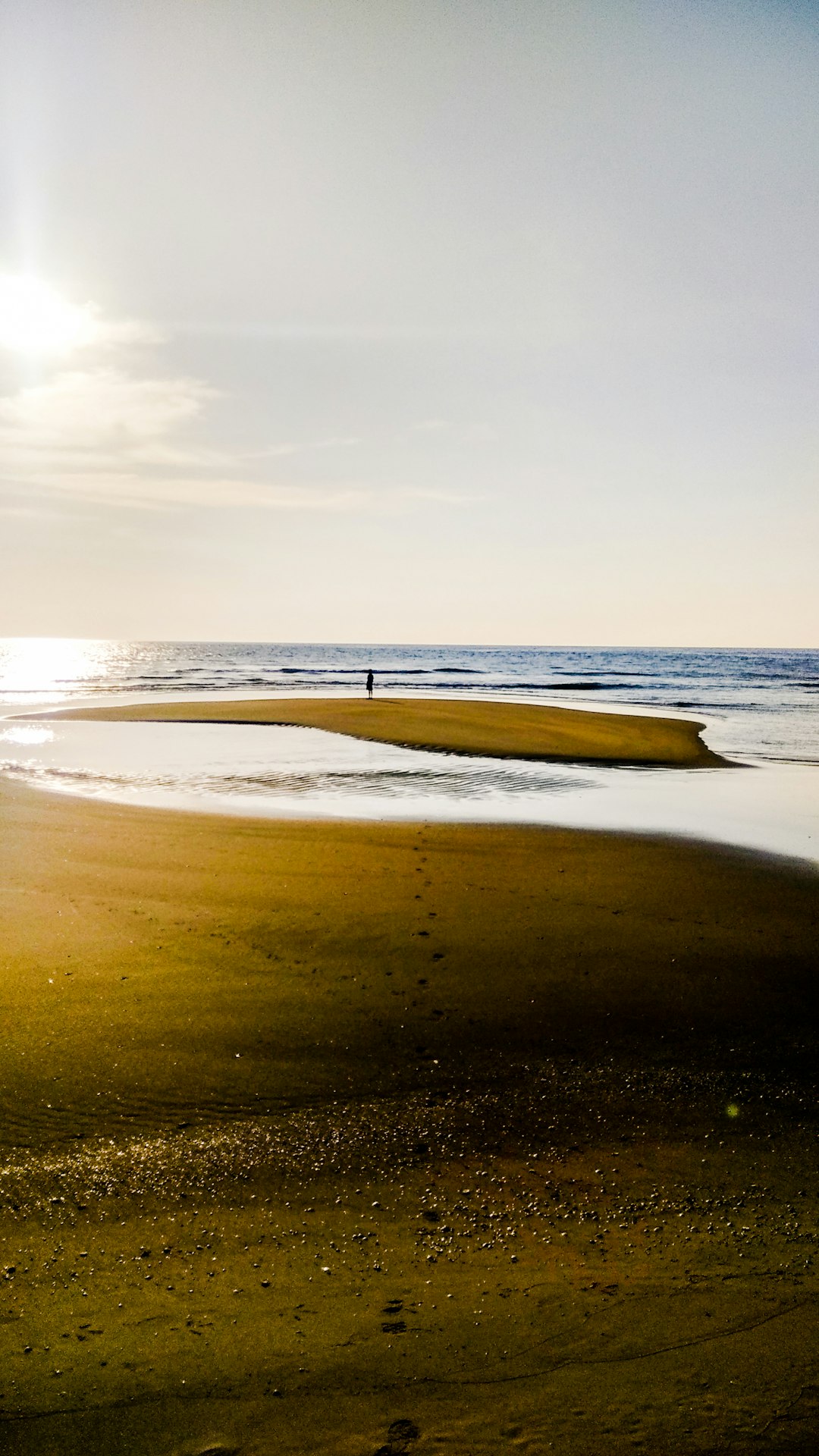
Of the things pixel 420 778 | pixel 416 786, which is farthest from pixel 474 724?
pixel 416 786

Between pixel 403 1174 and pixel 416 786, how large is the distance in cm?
1641

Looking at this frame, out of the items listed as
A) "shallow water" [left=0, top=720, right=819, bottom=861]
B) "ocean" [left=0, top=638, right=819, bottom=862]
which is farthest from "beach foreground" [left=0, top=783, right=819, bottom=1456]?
"ocean" [left=0, top=638, right=819, bottom=862]

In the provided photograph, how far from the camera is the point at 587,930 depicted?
1110cm

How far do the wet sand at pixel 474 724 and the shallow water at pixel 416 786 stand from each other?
Result: 222 centimetres

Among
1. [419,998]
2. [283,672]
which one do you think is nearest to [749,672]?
[283,672]

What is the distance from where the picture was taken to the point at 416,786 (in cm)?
2256

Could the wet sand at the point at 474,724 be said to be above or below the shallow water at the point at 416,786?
above

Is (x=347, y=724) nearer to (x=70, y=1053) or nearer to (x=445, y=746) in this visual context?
(x=445, y=746)

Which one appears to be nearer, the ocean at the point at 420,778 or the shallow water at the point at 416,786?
the shallow water at the point at 416,786

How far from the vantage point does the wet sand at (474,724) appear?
100ft

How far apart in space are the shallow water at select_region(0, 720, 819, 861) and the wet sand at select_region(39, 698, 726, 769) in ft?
7.27

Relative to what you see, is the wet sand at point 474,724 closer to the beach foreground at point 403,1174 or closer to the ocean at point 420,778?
the ocean at point 420,778

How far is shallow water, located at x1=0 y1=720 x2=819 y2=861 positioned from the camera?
18.3 metres

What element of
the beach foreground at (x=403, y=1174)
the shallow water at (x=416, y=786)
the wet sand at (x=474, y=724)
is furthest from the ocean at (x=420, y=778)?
the beach foreground at (x=403, y=1174)
